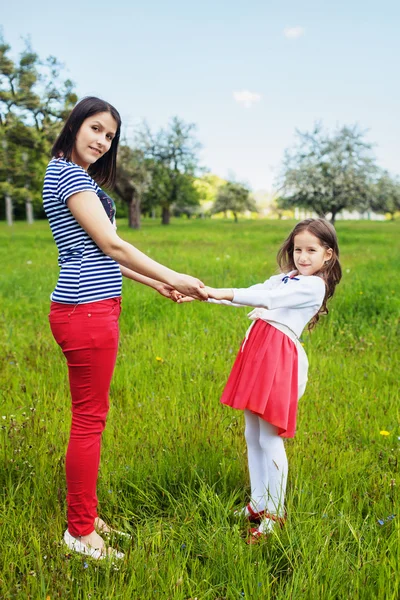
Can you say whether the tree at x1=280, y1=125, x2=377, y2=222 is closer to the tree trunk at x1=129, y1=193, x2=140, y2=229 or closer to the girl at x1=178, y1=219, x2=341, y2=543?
the tree trunk at x1=129, y1=193, x2=140, y2=229

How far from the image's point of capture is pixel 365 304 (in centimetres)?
655

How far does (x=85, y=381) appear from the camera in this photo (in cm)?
229

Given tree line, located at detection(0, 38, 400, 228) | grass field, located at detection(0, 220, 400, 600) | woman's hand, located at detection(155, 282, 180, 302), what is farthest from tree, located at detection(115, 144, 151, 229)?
woman's hand, located at detection(155, 282, 180, 302)

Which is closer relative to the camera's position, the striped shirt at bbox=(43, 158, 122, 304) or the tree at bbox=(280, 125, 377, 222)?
the striped shirt at bbox=(43, 158, 122, 304)

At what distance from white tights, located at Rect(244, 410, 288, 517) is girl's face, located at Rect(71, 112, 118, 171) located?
1378 millimetres

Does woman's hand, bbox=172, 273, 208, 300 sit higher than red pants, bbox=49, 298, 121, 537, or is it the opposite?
woman's hand, bbox=172, 273, 208, 300

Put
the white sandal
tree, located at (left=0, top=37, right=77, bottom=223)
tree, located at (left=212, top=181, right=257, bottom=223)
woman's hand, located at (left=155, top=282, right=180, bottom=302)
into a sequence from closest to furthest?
the white sandal → woman's hand, located at (left=155, top=282, right=180, bottom=302) → tree, located at (left=0, top=37, right=77, bottom=223) → tree, located at (left=212, top=181, right=257, bottom=223)

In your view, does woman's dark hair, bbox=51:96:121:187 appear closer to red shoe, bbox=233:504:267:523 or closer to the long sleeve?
the long sleeve

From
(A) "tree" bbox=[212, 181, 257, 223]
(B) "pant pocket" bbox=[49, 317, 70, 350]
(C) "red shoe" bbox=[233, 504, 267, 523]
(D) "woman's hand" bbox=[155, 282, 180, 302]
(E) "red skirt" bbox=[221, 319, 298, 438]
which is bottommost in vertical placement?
(C) "red shoe" bbox=[233, 504, 267, 523]

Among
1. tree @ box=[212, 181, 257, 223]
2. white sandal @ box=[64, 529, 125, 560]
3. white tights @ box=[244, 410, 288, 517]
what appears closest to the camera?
white sandal @ box=[64, 529, 125, 560]

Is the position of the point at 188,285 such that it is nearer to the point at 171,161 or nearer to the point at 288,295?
the point at 288,295

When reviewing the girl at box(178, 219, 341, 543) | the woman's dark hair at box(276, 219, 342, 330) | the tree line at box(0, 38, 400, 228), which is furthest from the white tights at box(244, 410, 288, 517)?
the tree line at box(0, 38, 400, 228)

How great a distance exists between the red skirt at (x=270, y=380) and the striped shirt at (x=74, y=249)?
711 mm

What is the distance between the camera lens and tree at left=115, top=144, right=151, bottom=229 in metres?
28.2
